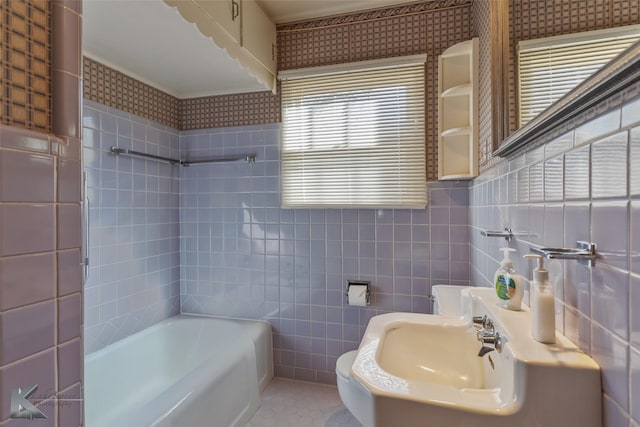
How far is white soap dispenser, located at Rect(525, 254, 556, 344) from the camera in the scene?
0.68 meters

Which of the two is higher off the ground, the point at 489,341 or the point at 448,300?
the point at 489,341

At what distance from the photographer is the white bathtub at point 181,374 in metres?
1.41

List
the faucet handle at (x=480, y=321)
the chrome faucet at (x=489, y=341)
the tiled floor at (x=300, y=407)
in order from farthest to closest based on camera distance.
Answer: the tiled floor at (x=300, y=407) < the faucet handle at (x=480, y=321) < the chrome faucet at (x=489, y=341)

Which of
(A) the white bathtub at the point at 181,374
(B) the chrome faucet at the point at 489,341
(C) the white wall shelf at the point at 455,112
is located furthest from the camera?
(C) the white wall shelf at the point at 455,112

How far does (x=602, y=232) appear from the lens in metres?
0.58

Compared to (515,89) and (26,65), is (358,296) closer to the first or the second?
(515,89)

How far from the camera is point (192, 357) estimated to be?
2285mm

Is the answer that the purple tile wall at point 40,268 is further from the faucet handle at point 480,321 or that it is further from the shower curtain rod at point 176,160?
the shower curtain rod at point 176,160

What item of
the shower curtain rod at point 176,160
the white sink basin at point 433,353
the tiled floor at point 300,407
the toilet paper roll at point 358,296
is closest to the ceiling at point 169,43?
the shower curtain rod at point 176,160

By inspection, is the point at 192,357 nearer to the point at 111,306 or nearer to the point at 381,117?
the point at 111,306

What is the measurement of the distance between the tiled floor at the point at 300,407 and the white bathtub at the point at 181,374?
74 millimetres

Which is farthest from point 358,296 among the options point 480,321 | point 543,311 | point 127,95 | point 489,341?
point 127,95

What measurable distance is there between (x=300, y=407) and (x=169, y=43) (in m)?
2.29

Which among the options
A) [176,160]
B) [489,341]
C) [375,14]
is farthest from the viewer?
[176,160]
